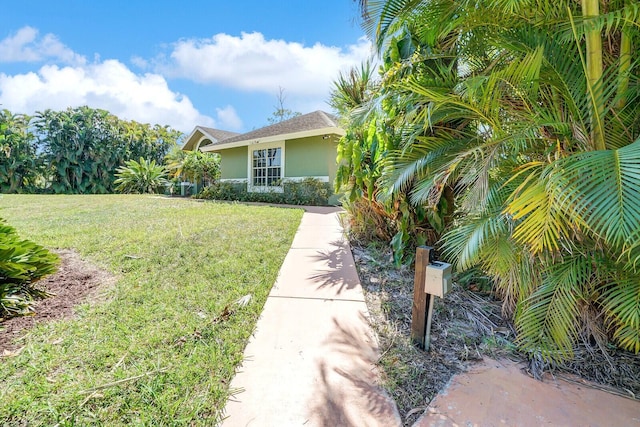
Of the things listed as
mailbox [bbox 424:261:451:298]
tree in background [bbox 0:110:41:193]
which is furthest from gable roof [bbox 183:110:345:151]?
tree in background [bbox 0:110:41:193]

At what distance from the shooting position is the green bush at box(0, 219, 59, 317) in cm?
253

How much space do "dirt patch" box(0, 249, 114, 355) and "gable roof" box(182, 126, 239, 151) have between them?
13.8m

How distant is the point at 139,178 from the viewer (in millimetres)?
19062

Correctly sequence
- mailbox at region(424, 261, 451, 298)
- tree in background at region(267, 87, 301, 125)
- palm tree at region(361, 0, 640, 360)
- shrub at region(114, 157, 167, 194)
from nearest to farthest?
palm tree at region(361, 0, 640, 360) < mailbox at region(424, 261, 451, 298) < shrub at region(114, 157, 167, 194) < tree in background at region(267, 87, 301, 125)

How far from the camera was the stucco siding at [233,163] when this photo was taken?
14409 mm

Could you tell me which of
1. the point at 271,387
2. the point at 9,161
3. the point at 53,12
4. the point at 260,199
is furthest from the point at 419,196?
the point at 9,161

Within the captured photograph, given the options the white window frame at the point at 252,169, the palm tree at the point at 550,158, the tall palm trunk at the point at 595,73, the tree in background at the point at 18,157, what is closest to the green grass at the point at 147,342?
the palm tree at the point at 550,158

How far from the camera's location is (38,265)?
2.94 metres

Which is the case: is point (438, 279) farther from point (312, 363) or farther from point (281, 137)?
point (281, 137)

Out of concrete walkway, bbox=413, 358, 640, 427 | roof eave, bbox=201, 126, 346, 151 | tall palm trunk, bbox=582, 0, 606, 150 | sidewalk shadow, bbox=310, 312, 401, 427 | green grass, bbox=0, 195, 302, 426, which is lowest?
concrete walkway, bbox=413, 358, 640, 427

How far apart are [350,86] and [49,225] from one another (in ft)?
23.8

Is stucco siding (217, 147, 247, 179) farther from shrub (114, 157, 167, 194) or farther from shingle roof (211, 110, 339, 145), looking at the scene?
shrub (114, 157, 167, 194)

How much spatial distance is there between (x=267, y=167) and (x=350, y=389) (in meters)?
12.2

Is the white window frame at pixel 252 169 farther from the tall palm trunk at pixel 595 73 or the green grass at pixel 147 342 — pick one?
the tall palm trunk at pixel 595 73
